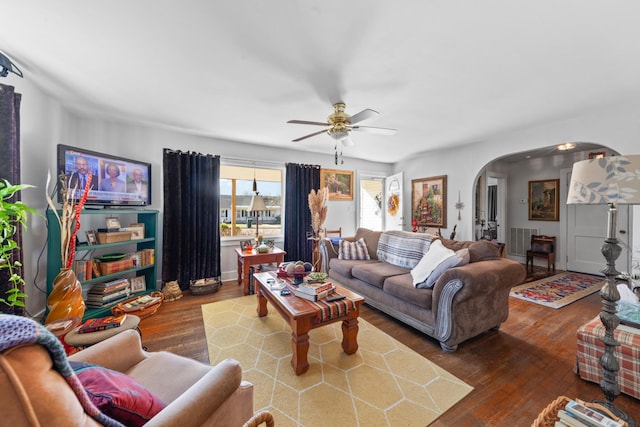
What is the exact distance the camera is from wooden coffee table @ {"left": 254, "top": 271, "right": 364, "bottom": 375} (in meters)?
1.82

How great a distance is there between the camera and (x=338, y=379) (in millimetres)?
1773

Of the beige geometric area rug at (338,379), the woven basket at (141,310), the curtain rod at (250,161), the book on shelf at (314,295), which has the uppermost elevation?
the curtain rod at (250,161)

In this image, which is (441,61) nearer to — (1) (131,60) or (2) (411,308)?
(2) (411,308)

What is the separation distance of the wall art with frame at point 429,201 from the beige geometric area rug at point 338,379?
3.08m

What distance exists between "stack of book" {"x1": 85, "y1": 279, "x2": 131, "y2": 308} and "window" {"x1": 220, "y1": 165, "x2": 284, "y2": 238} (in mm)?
1589

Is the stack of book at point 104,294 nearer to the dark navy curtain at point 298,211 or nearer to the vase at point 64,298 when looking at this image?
the vase at point 64,298

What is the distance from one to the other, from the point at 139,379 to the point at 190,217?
290 centimetres

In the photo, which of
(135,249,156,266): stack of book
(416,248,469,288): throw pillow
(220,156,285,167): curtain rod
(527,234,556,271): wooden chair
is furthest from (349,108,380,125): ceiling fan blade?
(527,234,556,271): wooden chair

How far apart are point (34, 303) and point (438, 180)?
582cm

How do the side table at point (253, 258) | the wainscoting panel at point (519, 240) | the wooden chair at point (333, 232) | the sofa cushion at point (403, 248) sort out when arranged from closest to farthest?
the sofa cushion at point (403, 248) → the side table at point (253, 258) → the wooden chair at point (333, 232) → the wainscoting panel at point (519, 240)

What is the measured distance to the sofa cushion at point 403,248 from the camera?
3.03 meters

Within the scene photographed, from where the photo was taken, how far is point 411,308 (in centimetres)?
242

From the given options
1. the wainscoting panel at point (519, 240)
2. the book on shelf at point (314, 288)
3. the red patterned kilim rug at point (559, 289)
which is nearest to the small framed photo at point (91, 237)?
the book on shelf at point (314, 288)

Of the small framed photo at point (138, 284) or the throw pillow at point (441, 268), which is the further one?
the small framed photo at point (138, 284)
